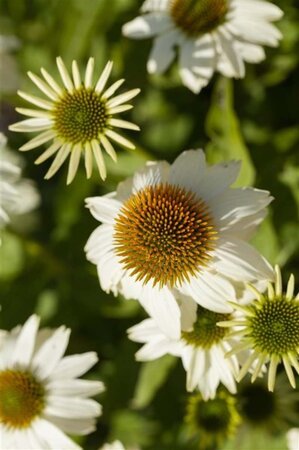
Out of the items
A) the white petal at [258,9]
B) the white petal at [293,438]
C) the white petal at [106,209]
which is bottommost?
the white petal at [293,438]

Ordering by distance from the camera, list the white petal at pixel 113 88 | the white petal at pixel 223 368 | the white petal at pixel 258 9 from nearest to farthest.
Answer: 1. the white petal at pixel 113 88
2. the white petal at pixel 223 368
3. the white petal at pixel 258 9

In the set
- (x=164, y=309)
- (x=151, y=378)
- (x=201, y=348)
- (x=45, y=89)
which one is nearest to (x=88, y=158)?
(x=45, y=89)

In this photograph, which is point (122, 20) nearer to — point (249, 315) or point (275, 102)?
point (275, 102)


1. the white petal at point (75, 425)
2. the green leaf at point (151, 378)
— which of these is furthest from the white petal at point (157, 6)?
the white petal at point (75, 425)

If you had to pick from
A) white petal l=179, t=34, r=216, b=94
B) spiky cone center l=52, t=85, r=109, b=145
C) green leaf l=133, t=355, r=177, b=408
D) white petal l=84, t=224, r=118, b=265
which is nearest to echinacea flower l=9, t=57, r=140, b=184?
spiky cone center l=52, t=85, r=109, b=145

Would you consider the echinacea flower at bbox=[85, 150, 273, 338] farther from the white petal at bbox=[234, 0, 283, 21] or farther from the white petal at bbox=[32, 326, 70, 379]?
the white petal at bbox=[234, 0, 283, 21]

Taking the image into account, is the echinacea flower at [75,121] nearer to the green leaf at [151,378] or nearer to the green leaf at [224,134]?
the green leaf at [224,134]

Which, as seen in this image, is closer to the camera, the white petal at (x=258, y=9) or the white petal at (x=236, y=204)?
the white petal at (x=236, y=204)

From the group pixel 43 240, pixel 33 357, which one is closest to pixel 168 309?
pixel 33 357
